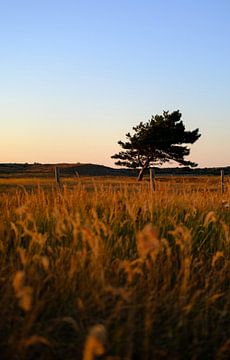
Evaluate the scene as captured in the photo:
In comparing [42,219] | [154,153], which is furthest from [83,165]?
[42,219]

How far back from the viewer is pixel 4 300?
344cm

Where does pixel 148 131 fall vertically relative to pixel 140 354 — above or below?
above

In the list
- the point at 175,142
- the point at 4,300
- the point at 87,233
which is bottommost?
the point at 4,300

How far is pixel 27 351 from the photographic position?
9.63 feet

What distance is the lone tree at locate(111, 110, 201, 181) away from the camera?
44.8m

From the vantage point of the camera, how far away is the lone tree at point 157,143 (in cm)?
4481

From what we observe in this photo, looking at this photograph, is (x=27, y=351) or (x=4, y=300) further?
(x=4, y=300)

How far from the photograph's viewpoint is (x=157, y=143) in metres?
45.0

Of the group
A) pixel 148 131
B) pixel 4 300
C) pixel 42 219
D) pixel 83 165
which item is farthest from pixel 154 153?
pixel 4 300

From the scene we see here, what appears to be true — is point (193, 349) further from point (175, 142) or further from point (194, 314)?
point (175, 142)

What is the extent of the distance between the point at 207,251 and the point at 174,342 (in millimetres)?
2532

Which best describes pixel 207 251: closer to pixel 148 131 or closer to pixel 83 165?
pixel 148 131

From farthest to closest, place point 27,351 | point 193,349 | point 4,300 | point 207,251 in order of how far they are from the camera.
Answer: point 207,251 < point 4,300 < point 193,349 < point 27,351

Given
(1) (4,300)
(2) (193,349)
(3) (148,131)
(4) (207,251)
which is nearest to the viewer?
(2) (193,349)
